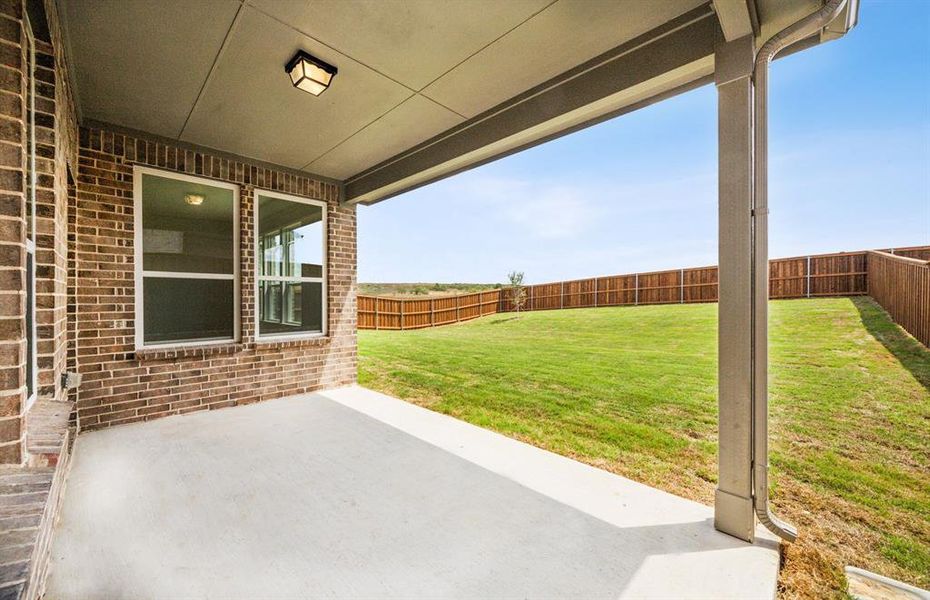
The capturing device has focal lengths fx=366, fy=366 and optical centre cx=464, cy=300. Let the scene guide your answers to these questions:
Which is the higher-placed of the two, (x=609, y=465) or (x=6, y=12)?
(x=6, y=12)

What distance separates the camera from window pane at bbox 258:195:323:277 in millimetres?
4688

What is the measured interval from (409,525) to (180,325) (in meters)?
4.03

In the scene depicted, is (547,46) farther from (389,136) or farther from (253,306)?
(253,306)

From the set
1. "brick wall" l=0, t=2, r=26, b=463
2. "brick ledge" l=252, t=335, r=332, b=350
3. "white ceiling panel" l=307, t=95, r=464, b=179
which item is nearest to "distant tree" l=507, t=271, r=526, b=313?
"brick ledge" l=252, t=335, r=332, b=350

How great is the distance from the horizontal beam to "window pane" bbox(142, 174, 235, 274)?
231 centimetres

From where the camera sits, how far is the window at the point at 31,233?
157 cm


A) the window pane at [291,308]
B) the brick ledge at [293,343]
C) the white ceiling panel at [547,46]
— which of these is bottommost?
the brick ledge at [293,343]

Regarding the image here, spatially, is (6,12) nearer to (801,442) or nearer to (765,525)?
(765,525)

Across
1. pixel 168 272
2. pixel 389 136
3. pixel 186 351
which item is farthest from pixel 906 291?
pixel 168 272

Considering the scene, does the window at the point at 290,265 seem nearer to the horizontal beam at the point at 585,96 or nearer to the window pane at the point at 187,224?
the window pane at the point at 187,224

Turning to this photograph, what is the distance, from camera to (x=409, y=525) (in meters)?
2.04

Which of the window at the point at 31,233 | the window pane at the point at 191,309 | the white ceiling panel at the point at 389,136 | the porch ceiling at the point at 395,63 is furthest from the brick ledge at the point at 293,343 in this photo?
the window at the point at 31,233

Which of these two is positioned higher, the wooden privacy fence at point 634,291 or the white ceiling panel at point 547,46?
the white ceiling panel at point 547,46

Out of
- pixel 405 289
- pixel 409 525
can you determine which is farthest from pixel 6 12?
pixel 405 289
